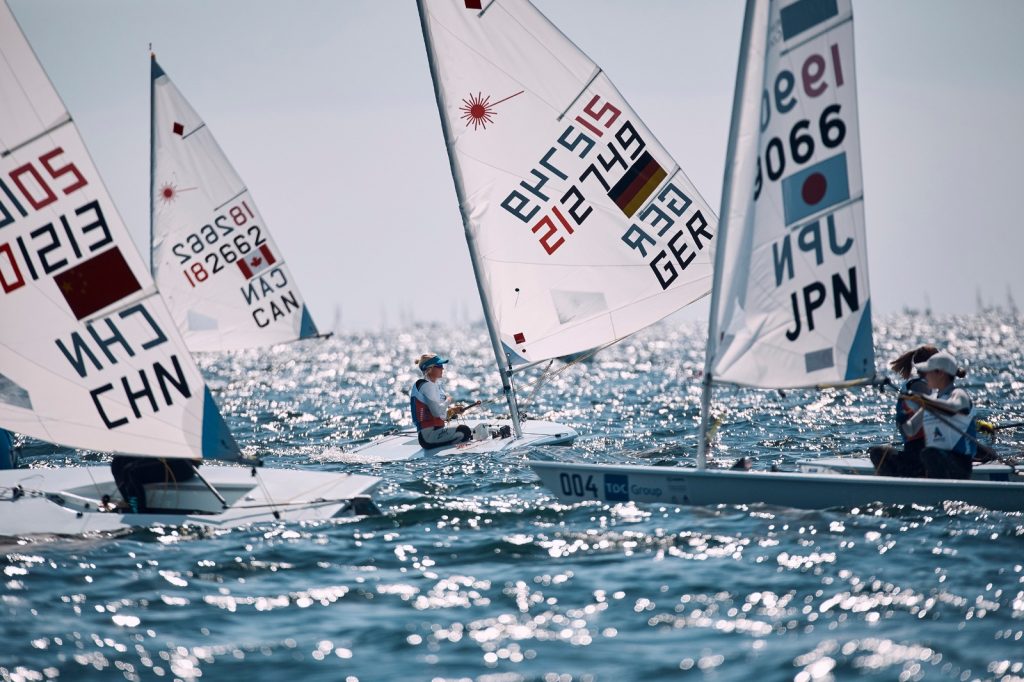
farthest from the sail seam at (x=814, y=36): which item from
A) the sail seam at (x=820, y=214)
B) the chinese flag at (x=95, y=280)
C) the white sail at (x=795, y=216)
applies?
the chinese flag at (x=95, y=280)

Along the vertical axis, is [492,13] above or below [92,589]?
above

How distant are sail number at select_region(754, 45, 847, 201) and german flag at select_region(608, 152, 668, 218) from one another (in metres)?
A: 4.60

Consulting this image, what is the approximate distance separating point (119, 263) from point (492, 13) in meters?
6.30

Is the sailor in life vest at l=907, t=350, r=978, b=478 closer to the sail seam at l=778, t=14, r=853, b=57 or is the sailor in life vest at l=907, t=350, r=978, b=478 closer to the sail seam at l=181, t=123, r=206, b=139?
the sail seam at l=778, t=14, r=853, b=57

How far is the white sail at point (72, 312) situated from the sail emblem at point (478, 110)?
18.8 ft

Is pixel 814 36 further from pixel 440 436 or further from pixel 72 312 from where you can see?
pixel 440 436

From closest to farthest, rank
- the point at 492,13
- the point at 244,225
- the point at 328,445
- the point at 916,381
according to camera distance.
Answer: the point at 916,381
the point at 492,13
the point at 328,445
the point at 244,225

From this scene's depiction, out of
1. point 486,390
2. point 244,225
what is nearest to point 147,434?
point 244,225

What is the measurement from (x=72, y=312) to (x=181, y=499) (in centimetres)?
185

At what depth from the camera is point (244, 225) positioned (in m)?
18.6

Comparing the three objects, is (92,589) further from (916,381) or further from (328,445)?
(328,445)

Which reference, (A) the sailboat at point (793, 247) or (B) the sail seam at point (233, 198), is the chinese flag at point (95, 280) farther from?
(B) the sail seam at point (233, 198)

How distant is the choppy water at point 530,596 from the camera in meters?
5.20

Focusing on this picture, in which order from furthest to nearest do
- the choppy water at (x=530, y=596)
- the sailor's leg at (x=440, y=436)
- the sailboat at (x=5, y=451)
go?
1. the sailor's leg at (x=440, y=436)
2. the sailboat at (x=5, y=451)
3. the choppy water at (x=530, y=596)
